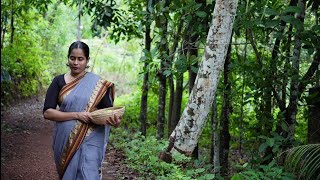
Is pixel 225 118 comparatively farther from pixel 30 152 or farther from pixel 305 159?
pixel 30 152

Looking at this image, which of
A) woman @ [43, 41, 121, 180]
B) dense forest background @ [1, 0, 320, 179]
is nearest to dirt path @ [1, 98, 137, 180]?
dense forest background @ [1, 0, 320, 179]

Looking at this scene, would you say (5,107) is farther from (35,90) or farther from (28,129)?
(35,90)

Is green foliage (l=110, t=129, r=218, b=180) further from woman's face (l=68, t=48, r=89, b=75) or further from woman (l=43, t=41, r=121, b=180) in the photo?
woman's face (l=68, t=48, r=89, b=75)

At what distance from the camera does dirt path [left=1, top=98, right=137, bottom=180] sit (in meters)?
6.46

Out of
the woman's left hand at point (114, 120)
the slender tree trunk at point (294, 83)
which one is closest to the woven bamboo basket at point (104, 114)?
the woman's left hand at point (114, 120)

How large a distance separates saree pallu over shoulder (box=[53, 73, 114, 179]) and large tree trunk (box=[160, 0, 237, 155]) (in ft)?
3.08

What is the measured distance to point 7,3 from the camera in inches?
501

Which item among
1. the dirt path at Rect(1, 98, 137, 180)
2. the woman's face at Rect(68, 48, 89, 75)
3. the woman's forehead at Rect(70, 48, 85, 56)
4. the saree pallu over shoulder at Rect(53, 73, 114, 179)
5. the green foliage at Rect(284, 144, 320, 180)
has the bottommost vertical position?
the dirt path at Rect(1, 98, 137, 180)

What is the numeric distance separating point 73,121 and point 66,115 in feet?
0.25

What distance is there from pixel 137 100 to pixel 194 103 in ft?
35.2

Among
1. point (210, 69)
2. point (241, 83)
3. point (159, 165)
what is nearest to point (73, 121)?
point (210, 69)

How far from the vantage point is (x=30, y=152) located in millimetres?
8352

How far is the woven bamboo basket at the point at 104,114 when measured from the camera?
339 cm

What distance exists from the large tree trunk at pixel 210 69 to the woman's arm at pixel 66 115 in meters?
1.06
